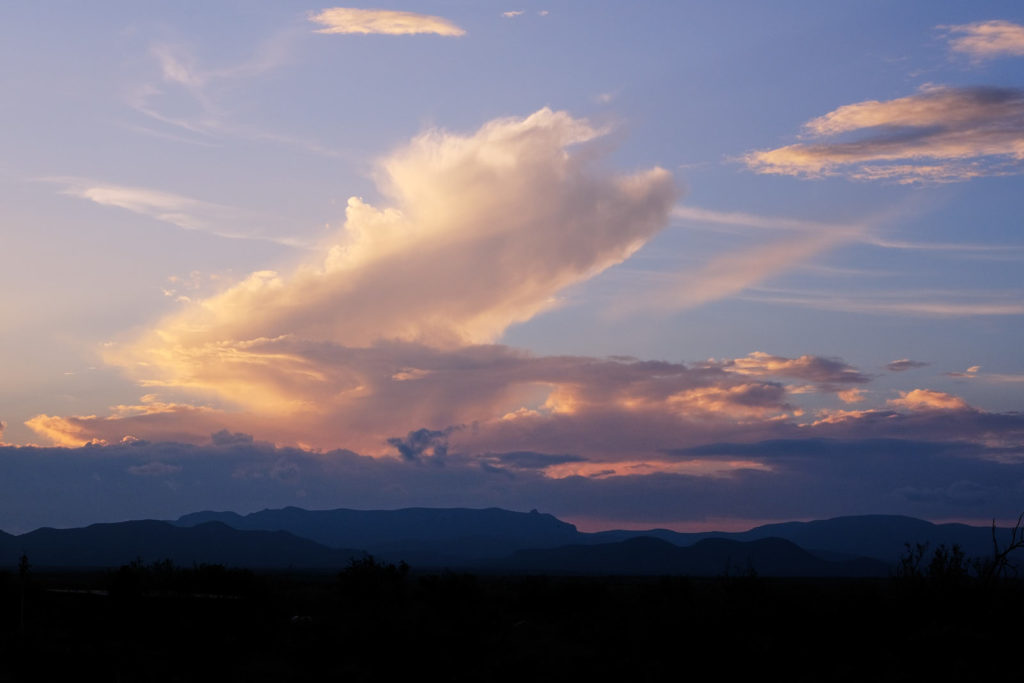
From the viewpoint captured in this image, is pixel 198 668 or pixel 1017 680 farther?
pixel 198 668

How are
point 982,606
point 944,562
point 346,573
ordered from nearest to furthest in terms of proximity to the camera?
point 982,606
point 944,562
point 346,573

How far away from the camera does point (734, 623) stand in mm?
29281

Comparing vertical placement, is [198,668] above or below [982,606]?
below

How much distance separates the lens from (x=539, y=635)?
32.6m

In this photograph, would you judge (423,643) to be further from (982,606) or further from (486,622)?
(982,606)

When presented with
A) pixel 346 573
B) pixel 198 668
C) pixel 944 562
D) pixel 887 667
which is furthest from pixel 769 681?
pixel 346 573

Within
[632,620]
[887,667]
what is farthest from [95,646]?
[887,667]

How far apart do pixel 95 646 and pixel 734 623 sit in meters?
19.0

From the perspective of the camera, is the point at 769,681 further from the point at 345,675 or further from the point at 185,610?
the point at 185,610

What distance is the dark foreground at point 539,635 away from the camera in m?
26.4

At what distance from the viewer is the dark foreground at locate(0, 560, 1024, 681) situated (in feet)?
86.7

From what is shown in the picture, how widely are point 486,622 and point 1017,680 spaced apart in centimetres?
1639

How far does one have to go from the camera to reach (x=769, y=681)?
25844 millimetres

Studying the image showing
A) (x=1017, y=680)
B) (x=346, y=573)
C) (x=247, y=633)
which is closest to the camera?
(x=1017, y=680)
